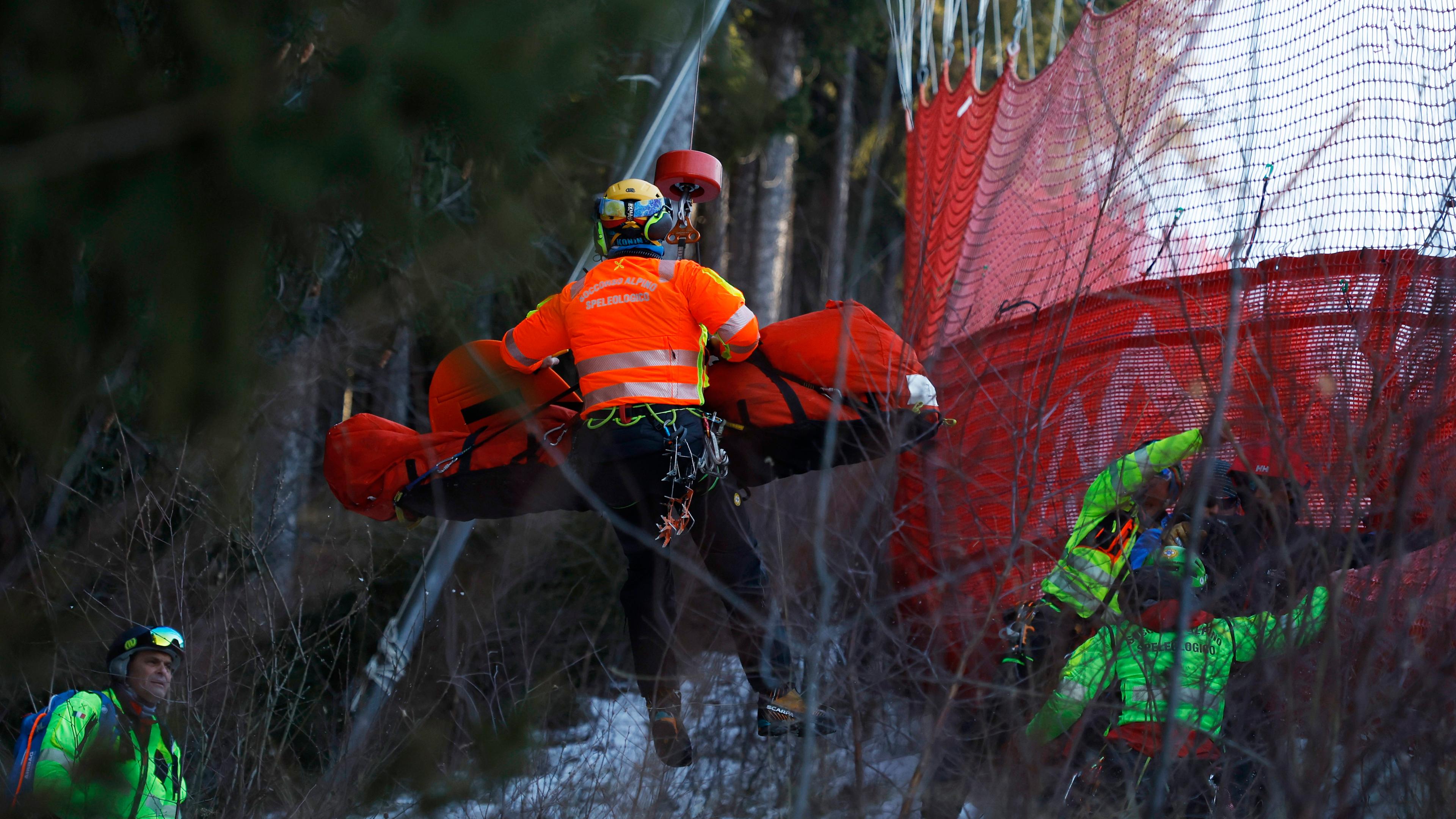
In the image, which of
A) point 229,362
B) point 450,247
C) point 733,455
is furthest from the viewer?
point 733,455

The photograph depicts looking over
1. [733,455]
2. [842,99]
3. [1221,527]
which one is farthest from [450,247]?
[842,99]

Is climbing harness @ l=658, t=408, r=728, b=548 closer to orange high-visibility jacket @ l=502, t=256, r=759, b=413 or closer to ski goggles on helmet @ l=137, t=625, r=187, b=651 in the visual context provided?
orange high-visibility jacket @ l=502, t=256, r=759, b=413

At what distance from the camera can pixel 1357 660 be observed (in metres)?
2.93

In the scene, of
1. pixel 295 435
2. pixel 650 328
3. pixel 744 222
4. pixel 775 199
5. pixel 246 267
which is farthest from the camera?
pixel 744 222

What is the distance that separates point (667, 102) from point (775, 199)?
7.11 meters

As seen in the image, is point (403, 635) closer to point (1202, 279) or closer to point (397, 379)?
point (397, 379)

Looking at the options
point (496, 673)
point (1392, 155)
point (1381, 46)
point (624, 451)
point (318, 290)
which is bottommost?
point (496, 673)

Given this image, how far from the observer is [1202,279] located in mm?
4480

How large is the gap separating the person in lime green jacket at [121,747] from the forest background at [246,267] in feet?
0.39

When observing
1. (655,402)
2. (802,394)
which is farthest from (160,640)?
(802,394)

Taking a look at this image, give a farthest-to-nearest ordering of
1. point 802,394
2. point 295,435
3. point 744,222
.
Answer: point 744,222 → point 295,435 → point 802,394

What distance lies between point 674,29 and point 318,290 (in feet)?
10.7

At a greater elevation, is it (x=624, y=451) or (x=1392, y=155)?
(x=1392, y=155)

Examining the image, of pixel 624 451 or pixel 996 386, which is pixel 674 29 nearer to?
pixel 624 451
